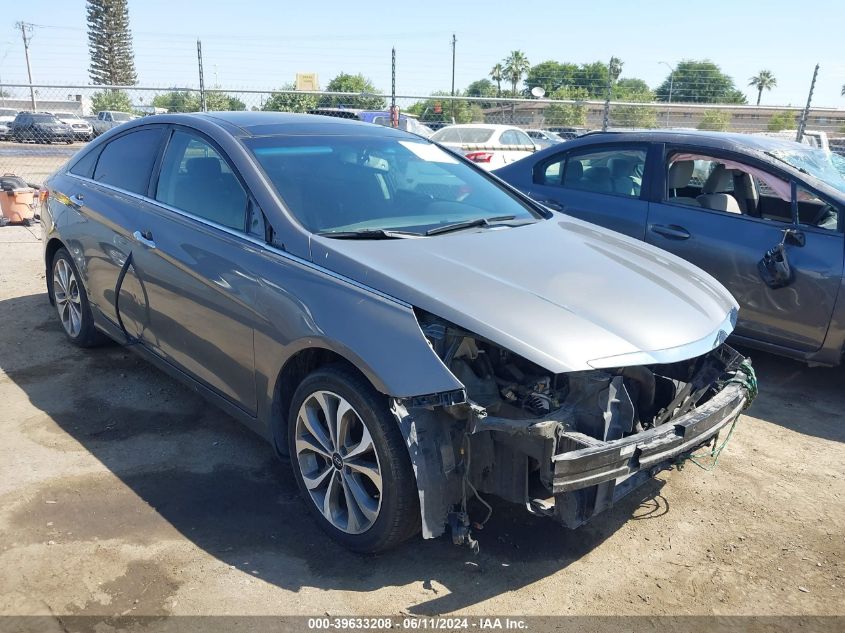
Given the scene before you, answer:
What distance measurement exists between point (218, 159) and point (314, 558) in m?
2.01

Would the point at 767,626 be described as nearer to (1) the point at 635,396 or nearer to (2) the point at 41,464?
(1) the point at 635,396

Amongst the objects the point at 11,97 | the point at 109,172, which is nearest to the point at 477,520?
the point at 109,172

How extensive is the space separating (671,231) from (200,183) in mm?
3288

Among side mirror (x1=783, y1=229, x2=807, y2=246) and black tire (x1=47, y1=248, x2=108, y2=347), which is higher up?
side mirror (x1=783, y1=229, x2=807, y2=246)

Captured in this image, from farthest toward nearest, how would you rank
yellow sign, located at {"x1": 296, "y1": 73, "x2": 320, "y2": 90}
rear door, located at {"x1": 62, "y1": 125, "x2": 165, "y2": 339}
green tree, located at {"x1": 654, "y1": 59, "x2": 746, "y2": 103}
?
green tree, located at {"x1": 654, "y1": 59, "x2": 746, "y2": 103} < yellow sign, located at {"x1": 296, "y1": 73, "x2": 320, "y2": 90} < rear door, located at {"x1": 62, "y1": 125, "x2": 165, "y2": 339}

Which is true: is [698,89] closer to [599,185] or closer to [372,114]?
[372,114]

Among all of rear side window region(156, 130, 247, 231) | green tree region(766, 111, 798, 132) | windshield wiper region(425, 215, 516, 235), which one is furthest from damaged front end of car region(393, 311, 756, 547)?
green tree region(766, 111, 798, 132)

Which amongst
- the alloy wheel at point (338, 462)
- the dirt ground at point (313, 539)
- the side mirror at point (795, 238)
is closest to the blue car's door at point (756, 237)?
the side mirror at point (795, 238)

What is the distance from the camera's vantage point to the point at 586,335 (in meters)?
2.57

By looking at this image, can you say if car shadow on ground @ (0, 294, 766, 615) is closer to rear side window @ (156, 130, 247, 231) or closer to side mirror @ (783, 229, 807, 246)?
rear side window @ (156, 130, 247, 231)

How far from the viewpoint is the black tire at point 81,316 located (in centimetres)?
480

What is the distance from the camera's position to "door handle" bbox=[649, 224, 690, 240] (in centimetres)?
504

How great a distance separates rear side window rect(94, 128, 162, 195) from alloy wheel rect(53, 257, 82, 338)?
2.65 ft

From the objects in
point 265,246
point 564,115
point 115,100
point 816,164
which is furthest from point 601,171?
point 115,100
